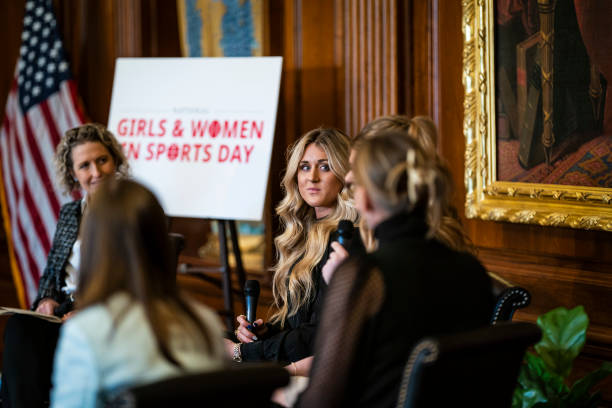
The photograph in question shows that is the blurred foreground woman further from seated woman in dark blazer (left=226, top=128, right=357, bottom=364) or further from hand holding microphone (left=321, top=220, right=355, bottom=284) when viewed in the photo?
seated woman in dark blazer (left=226, top=128, right=357, bottom=364)

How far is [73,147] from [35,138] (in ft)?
7.98

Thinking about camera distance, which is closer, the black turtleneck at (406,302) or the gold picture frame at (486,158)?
the black turtleneck at (406,302)

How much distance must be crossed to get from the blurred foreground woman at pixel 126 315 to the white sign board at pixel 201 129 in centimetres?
284

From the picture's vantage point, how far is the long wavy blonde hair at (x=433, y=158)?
1970mm

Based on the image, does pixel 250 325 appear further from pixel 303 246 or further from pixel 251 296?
pixel 303 246

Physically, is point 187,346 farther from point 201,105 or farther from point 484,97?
point 201,105

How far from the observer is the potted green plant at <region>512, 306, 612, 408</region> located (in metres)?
2.59

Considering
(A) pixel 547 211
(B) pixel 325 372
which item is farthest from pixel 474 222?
(B) pixel 325 372

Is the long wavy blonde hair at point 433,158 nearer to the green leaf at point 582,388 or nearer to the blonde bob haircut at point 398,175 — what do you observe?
the blonde bob haircut at point 398,175

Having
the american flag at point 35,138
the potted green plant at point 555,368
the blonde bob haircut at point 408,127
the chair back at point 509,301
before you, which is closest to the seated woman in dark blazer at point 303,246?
the blonde bob haircut at point 408,127

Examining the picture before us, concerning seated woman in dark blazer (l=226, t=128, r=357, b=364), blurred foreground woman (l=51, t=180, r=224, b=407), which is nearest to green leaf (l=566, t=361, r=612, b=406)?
seated woman in dark blazer (l=226, t=128, r=357, b=364)

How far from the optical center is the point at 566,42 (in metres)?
3.63

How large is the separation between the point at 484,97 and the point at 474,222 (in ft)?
2.20

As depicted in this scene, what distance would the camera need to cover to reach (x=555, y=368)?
103 inches
